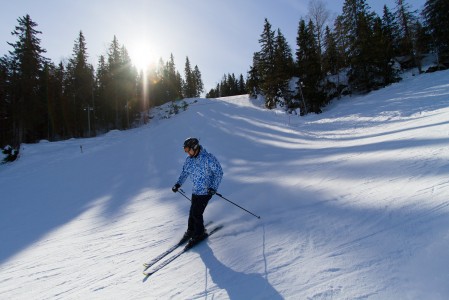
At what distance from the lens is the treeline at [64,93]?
106 ft

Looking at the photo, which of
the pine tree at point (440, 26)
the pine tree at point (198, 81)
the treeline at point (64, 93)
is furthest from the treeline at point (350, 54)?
the pine tree at point (198, 81)

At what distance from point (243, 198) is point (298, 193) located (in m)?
1.59

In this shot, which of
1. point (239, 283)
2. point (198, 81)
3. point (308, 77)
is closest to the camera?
point (239, 283)

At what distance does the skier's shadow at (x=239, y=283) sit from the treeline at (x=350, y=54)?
31781 millimetres

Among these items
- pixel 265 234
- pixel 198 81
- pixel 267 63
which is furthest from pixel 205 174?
pixel 198 81

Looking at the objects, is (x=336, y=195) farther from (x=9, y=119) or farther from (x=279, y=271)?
(x=9, y=119)

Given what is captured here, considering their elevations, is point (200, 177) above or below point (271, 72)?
below

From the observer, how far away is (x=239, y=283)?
12.1 ft

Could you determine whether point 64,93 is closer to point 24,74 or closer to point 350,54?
point 24,74

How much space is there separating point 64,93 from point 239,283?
4905 centimetres

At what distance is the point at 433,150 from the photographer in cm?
654

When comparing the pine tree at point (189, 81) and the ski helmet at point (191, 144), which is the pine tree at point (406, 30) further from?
the pine tree at point (189, 81)

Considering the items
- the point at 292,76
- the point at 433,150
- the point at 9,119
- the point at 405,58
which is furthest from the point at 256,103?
the point at 433,150

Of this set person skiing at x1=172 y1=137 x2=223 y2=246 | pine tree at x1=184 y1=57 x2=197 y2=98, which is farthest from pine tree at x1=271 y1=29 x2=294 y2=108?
pine tree at x1=184 y1=57 x2=197 y2=98
